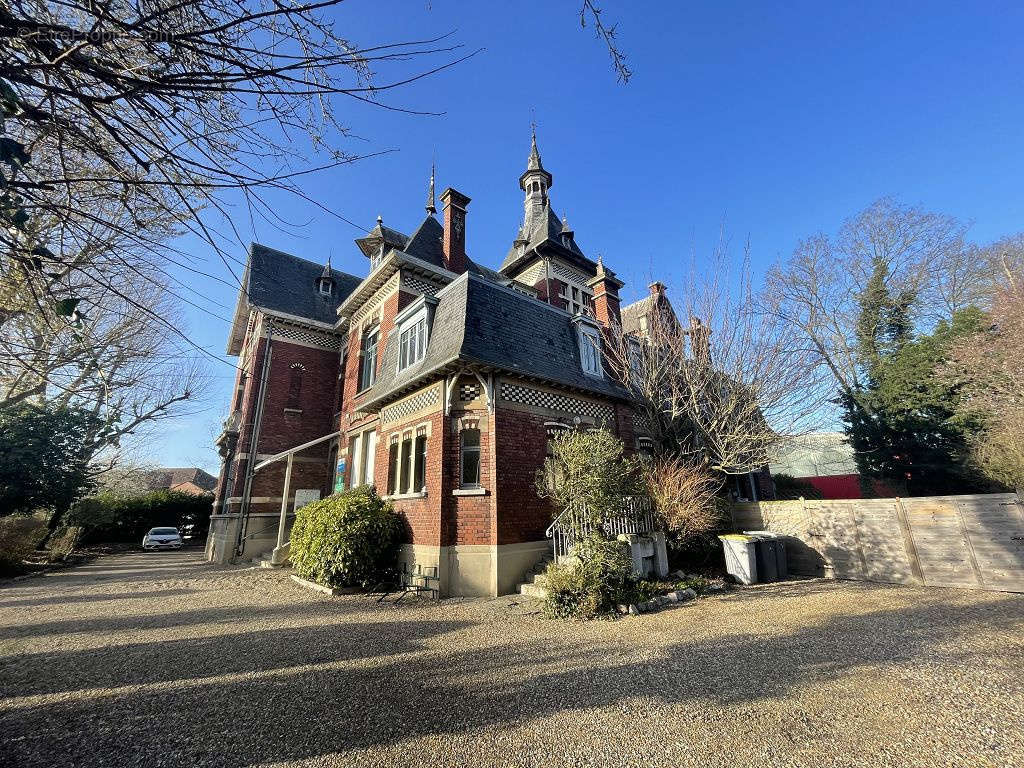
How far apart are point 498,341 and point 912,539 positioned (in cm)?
1062

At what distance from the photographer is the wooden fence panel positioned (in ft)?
27.3

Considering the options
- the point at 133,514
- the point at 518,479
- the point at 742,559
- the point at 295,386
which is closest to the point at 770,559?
the point at 742,559

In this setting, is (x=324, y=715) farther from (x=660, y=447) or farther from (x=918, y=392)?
(x=918, y=392)

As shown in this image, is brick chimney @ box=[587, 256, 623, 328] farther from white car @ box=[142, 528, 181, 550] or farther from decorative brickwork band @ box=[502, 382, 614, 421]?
white car @ box=[142, 528, 181, 550]

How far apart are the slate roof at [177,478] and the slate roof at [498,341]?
42.6 m

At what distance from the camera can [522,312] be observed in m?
12.1

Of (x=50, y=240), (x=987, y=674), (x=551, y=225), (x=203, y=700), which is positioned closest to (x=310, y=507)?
(x=203, y=700)

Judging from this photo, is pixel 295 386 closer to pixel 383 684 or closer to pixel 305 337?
pixel 305 337

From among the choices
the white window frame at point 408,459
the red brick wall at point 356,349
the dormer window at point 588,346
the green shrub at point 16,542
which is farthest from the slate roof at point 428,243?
the green shrub at point 16,542

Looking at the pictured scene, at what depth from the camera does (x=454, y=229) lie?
1591cm

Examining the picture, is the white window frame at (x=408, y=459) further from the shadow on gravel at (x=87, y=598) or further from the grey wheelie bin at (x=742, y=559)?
the grey wheelie bin at (x=742, y=559)

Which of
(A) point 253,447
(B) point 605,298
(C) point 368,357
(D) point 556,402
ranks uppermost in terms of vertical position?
(B) point 605,298

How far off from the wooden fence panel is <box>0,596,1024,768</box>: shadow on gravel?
7.88ft

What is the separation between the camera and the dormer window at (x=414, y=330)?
12.0 m
